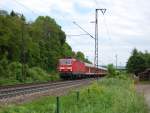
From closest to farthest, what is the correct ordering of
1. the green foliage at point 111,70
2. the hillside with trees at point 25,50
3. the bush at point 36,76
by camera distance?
the green foliage at point 111,70, the hillside with trees at point 25,50, the bush at point 36,76

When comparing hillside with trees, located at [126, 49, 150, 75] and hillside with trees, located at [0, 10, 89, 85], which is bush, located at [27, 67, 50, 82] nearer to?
hillside with trees, located at [0, 10, 89, 85]

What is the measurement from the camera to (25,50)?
84.1 meters

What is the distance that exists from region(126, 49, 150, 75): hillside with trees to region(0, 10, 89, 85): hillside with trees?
16475mm

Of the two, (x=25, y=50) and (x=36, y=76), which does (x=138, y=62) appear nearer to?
(x=25, y=50)

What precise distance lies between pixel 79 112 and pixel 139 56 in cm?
8849

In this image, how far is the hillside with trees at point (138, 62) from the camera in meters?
104

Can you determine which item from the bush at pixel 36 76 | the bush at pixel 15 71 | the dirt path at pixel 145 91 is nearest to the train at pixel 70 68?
the bush at pixel 36 76

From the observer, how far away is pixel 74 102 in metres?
21.1

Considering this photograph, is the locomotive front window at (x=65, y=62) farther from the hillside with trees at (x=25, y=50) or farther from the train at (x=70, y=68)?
the hillside with trees at (x=25, y=50)

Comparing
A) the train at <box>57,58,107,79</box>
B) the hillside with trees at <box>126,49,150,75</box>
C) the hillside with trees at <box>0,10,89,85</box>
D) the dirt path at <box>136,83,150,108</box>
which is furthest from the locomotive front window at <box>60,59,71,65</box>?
A: the hillside with trees at <box>126,49,150,75</box>

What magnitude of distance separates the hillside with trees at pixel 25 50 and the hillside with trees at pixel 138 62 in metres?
16.5

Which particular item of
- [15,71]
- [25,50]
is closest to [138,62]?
[25,50]

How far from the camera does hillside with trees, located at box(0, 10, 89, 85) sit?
230 ft

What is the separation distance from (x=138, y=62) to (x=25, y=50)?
30.5 metres
